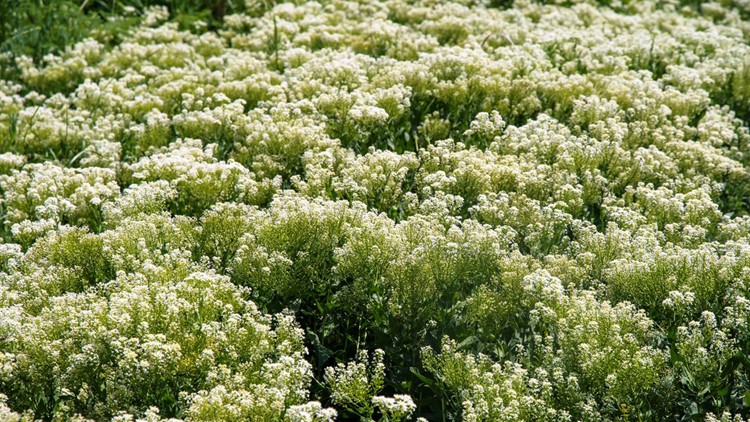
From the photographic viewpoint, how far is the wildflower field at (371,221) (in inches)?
179

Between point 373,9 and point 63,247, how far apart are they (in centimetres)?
673

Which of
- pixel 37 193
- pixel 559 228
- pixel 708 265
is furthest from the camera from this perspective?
pixel 37 193

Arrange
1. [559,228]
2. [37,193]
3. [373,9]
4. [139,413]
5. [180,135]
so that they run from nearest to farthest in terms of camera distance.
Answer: [139,413] → [559,228] → [37,193] → [180,135] → [373,9]

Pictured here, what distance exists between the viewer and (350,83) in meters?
8.49

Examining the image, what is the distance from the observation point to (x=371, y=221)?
19.1ft

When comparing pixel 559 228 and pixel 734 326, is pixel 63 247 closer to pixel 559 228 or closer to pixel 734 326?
pixel 559 228

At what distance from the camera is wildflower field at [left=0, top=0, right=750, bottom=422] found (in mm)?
4555

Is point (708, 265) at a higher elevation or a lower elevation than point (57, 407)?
higher

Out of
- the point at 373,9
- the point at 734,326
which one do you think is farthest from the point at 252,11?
the point at 734,326

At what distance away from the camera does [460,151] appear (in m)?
7.13

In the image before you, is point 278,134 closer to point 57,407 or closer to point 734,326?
point 57,407

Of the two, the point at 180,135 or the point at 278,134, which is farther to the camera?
the point at 180,135

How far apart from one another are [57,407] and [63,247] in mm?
1453

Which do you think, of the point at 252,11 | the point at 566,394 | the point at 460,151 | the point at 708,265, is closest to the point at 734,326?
the point at 708,265
